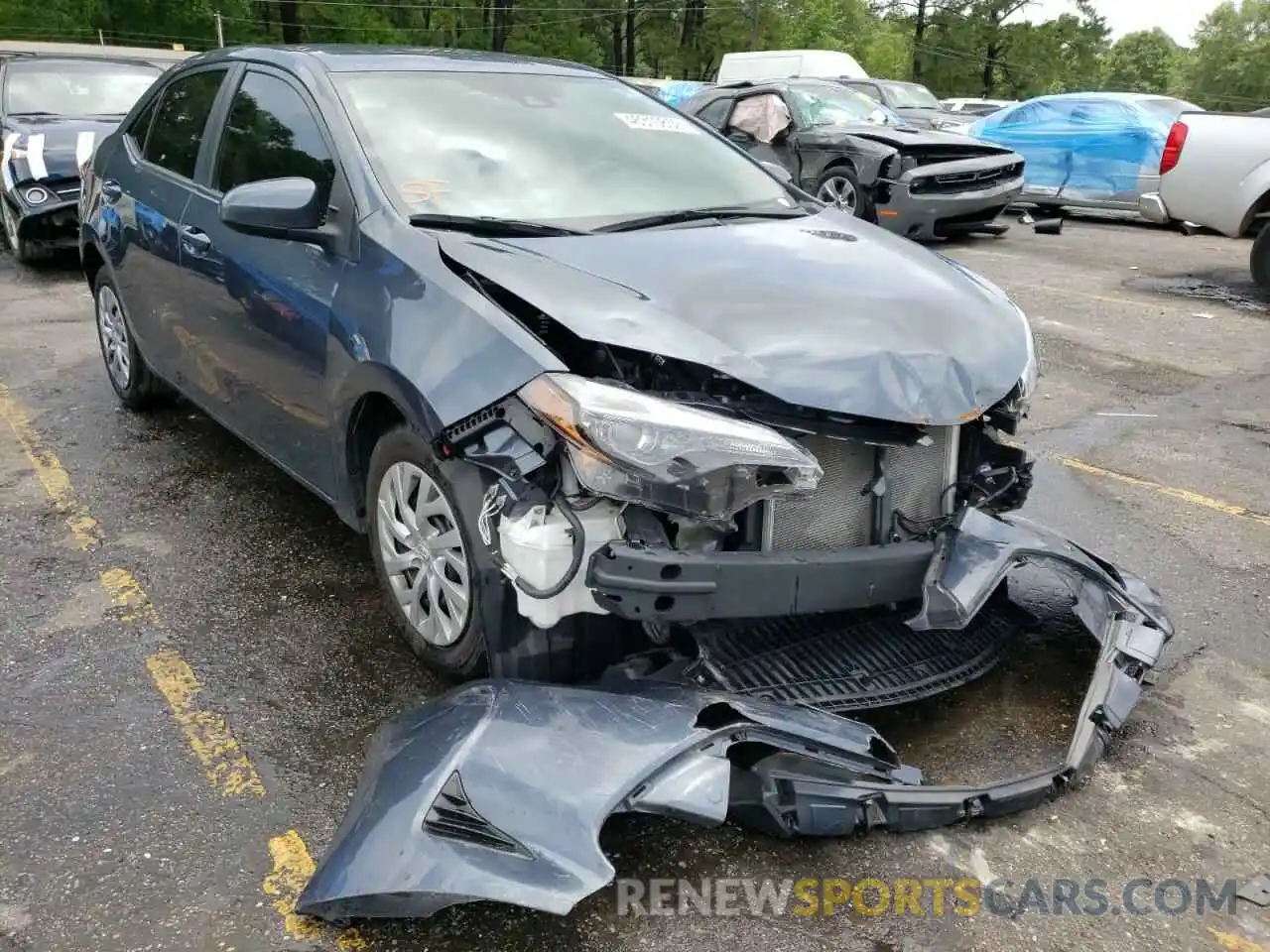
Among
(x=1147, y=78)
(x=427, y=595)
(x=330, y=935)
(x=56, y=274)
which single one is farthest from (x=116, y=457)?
(x=1147, y=78)

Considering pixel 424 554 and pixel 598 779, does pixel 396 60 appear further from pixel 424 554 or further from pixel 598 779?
pixel 598 779

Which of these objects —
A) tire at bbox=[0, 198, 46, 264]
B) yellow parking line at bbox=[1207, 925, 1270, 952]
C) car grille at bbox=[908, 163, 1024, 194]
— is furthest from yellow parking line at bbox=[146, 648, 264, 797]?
car grille at bbox=[908, 163, 1024, 194]

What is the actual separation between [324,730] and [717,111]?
1036cm

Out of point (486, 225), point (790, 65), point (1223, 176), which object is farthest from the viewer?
point (790, 65)

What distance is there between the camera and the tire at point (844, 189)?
10625 mm

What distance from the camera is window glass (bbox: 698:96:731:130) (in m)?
11.9

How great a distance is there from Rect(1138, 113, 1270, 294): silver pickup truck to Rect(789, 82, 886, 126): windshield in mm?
3511

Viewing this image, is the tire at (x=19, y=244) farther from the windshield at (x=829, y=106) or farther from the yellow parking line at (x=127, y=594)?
the windshield at (x=829, y=106)

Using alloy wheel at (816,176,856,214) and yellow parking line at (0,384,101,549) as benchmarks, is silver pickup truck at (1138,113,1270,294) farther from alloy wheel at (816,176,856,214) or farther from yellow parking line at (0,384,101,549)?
yellow parking line at (0,384,101,549)

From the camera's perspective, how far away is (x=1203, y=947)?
2.20 meters

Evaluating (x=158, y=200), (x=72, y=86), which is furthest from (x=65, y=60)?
(x=158, y=200)

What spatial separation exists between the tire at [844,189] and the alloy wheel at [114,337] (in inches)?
276

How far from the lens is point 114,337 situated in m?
5.48

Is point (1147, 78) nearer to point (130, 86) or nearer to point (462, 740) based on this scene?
point (130, 86)
